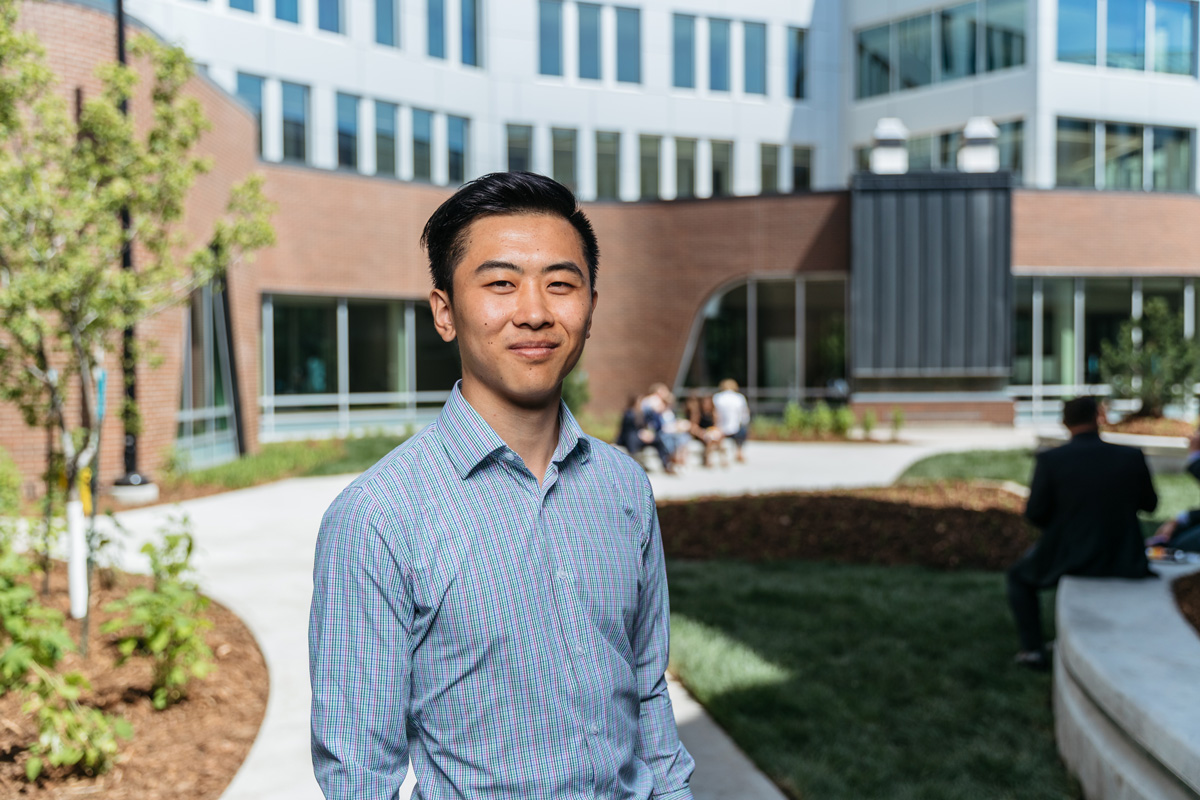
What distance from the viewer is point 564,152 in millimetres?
28297

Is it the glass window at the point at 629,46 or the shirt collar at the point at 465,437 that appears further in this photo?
the glass window at the point at 629,46

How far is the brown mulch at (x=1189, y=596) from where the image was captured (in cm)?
512

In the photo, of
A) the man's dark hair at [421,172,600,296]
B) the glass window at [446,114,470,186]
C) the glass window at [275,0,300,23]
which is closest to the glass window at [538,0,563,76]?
the glass window at [446,114,470,186]

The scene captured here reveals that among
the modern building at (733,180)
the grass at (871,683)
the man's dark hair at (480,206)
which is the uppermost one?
the modern building at (733,180)

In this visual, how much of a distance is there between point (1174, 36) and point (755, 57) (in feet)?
35.6

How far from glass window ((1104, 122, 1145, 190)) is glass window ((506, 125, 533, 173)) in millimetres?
15016

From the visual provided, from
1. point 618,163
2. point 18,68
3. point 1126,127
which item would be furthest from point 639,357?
point 18,68

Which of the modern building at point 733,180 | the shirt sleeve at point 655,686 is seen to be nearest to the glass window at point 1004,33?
the modern building at point 733,180

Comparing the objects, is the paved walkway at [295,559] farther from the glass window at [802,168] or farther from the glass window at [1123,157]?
the glass window at [802,168]

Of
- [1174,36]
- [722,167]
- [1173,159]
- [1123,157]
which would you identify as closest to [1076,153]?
[1123,157]

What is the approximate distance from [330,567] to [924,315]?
24.0 m

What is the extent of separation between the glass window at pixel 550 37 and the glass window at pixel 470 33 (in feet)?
5.52

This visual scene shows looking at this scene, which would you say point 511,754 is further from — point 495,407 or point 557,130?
point 557,130

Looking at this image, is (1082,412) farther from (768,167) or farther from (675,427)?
(768,167)
